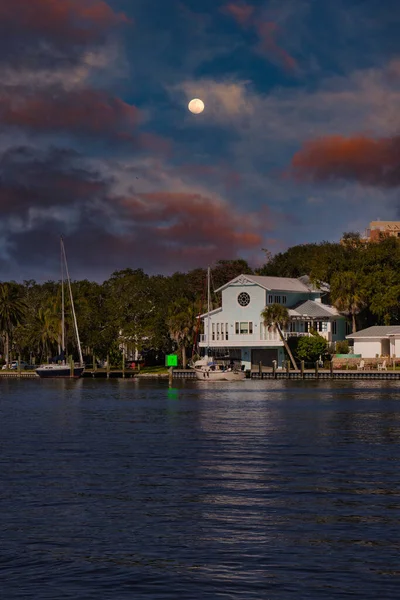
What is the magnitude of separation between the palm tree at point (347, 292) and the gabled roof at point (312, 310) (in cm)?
199

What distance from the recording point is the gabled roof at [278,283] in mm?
144375

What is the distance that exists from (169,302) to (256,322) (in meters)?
18.4

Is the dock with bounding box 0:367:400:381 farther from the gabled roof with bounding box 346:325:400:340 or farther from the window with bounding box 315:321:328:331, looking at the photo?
the window with bounding box 315:321:328:331

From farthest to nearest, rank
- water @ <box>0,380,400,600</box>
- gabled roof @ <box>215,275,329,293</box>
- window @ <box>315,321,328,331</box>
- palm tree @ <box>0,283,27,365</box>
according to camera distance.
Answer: palm tree @ <box>0,283,27,365</box> → gabled roof @ <box>215,275,329,293</box> → window @ <box>315,321,328,331</box> → water @ <box>0,380,400,600</box>

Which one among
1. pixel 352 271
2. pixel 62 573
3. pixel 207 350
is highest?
pixel 352 271

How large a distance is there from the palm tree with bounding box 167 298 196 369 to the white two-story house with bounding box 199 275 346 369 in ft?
7.45

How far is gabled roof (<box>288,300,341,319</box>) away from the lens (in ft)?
469

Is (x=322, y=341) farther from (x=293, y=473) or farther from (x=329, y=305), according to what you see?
(x=293, y=473)

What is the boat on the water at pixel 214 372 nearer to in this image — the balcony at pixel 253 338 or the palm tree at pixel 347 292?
the balcony at pixel 253 338

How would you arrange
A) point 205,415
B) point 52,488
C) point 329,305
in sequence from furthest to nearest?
point 329,305
point 205,415
point 52,488

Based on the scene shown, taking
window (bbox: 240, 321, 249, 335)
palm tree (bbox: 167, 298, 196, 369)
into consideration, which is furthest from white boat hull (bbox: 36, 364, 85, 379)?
window (bbox: 240, 321, 249, 335)

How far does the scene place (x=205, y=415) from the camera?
2665 inches

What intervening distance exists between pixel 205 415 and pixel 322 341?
73.7m

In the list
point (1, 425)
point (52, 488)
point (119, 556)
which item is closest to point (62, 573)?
point (119, 556)
